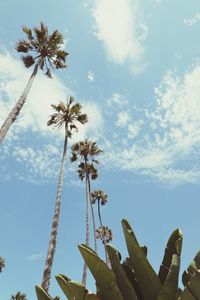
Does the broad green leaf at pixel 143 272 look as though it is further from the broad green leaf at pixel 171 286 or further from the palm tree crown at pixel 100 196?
the palm tree crown at pixel 100 196

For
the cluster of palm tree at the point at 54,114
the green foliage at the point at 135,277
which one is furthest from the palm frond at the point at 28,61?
the green foliage at the point at 135,277

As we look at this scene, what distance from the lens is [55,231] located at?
68.5 feet

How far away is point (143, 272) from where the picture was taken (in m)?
4.80

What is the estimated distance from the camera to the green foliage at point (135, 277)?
433 centimetres

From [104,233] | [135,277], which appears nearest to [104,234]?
[104,233]

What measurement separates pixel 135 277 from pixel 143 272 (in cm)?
31

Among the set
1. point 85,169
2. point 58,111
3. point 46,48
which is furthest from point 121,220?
point 85,169

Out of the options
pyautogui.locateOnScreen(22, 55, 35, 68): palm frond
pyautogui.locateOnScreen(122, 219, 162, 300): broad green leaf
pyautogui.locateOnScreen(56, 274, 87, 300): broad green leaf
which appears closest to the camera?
pyautogui.locateOnScreen(56, 274, 87, 300): broad green leaf

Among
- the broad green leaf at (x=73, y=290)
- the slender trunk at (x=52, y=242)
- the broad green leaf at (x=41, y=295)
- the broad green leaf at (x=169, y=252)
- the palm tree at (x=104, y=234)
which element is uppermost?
the palm tree at (x=104, y=234)

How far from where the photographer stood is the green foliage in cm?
433

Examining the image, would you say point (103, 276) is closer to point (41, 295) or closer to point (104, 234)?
point (41, 295)

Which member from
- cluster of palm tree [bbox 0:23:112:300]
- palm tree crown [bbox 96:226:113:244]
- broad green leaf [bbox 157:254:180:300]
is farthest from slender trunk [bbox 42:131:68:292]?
palm tree crown [bbox 96:226:113:244]

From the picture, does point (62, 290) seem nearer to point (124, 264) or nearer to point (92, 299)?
point (92, 299)

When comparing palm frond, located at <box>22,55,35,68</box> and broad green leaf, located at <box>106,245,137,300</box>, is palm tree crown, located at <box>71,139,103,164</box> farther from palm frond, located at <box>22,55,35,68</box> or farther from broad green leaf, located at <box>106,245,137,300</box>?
broad green leaf, located at <box>106,245,137,300</box>
